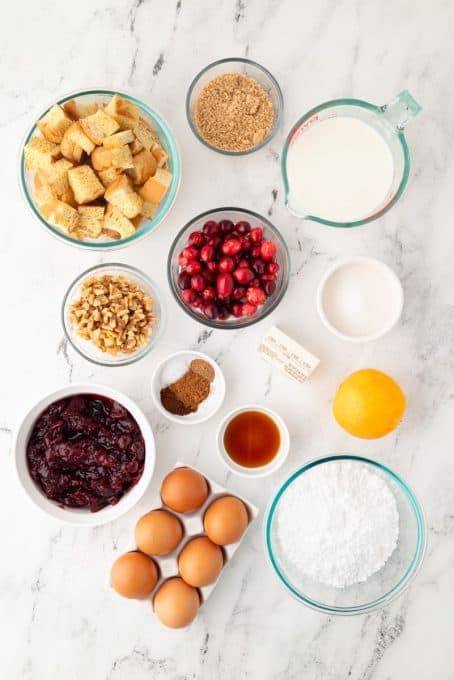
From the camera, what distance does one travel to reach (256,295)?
1467 mm

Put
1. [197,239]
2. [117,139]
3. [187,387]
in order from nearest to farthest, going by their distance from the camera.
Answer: [117,139] → [197,239] → [187,387]

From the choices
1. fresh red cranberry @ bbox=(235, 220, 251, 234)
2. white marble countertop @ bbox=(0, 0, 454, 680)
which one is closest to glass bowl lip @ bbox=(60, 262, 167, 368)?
white marble countertop @ bbox=(0, 0, 454, 680)

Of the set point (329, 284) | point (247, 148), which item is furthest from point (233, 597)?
point (247, 148)

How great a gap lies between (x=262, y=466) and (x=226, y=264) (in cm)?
57

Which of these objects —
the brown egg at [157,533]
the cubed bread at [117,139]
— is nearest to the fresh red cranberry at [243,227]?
the cubed bread at [117,139]

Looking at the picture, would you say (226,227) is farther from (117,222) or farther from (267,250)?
(117,222)

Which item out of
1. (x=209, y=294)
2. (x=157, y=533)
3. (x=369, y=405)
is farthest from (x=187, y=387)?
(x=369, y=405)

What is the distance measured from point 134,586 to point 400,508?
0.72 metres

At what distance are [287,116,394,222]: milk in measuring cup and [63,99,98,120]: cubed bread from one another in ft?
1.68

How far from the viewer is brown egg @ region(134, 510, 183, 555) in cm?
149

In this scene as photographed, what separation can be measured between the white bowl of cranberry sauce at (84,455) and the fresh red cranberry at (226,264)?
1.36 feet

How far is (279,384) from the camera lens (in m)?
1.64

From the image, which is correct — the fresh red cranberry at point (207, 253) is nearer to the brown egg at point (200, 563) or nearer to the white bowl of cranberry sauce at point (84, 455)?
the white bowl of cranberry sauce at point (84, 455)

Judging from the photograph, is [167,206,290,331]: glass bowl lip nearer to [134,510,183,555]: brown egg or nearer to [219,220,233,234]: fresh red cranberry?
[219,220,233,234]: fresh red cranberry
